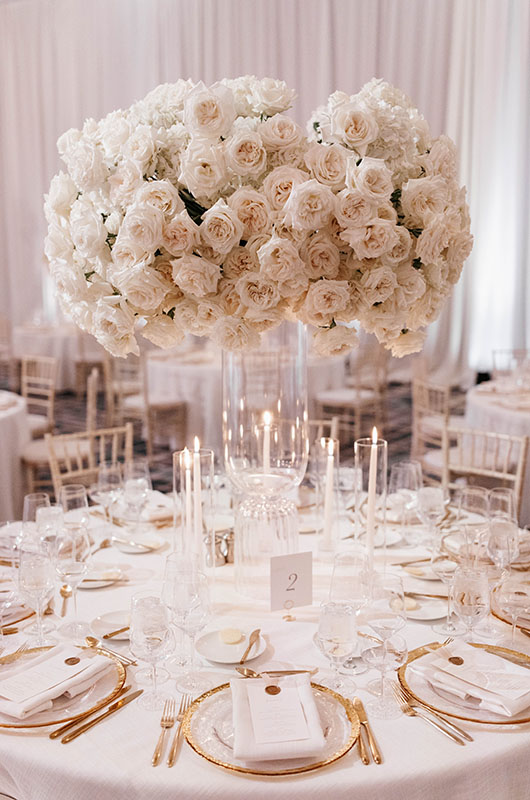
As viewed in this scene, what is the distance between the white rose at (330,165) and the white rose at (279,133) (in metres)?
0.06

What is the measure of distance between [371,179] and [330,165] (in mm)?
95

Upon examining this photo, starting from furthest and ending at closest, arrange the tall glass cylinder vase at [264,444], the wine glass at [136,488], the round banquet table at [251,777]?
the wine glass at [136,488] < the tall glass cylinder vase at [264,444] < the round banquet table at [251,777]

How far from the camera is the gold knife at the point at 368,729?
140 centimetres

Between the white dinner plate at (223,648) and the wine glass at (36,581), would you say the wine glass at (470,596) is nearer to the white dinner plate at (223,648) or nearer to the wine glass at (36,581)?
the white dinner plate at (223,648)

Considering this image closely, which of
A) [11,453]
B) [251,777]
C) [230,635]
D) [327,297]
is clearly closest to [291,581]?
[230,635]

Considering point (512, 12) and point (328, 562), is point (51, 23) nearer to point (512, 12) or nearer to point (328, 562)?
point (512, 12)

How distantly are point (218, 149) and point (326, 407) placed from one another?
5.26 meters

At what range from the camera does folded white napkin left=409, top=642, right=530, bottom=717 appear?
153cm

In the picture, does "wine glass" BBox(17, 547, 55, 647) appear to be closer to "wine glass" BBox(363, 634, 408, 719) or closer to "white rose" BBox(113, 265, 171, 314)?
Result: "white rose" BBox(113, 265, 171, 314)

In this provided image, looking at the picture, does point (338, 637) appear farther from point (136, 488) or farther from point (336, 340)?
point (136, 488)

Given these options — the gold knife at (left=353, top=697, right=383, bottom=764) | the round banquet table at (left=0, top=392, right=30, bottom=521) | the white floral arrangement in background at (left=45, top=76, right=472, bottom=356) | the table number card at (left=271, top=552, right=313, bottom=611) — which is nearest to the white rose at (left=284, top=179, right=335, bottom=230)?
the white floral arrangement in background at (left=45, top=76, right=472, bottom=356)

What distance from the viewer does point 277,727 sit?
1.45m

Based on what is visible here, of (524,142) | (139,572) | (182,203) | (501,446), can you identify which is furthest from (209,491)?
(524,142)

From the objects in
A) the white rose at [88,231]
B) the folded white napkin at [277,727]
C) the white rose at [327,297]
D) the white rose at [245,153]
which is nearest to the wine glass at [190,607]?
the folded white napkin at [277,727]
